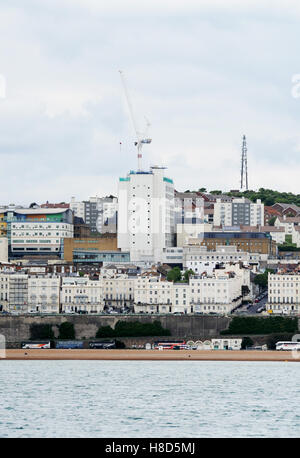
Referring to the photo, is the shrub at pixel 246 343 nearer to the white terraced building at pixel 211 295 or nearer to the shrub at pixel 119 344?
the shrub at pixel 119 344

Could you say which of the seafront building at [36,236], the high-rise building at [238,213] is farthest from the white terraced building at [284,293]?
the high-rise building at [238,213]

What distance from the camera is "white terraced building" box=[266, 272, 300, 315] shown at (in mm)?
110250

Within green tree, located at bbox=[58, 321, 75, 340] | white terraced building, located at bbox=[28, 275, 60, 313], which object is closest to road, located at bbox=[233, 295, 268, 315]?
green tree, located at bbox=[58, 321, 75, 340]

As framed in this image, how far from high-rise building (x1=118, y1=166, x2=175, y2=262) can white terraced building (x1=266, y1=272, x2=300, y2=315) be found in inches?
1135

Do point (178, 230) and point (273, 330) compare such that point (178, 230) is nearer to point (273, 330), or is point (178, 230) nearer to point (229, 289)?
point (229, 289)

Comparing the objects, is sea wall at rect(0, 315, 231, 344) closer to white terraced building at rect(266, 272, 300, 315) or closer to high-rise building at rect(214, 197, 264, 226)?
white terraced building at rect(266, 272, 300, 315)

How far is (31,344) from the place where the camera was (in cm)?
10081

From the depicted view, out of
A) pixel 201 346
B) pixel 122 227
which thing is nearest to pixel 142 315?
pixel 201 346

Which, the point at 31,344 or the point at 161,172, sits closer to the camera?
the point at 31,344

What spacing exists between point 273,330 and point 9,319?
58.5 feet

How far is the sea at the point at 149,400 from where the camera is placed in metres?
57.2

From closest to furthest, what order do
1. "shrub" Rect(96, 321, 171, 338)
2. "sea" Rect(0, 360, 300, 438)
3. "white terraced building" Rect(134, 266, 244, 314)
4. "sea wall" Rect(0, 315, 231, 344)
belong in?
"sea" Rect(0, 360, 300, 438) → "shrub" Rect(96, 321, 171, 338) → "sea wall" Rect(0, 315, 231, 344) → "white terraced building" Rect(134, 266, 244, 314)
